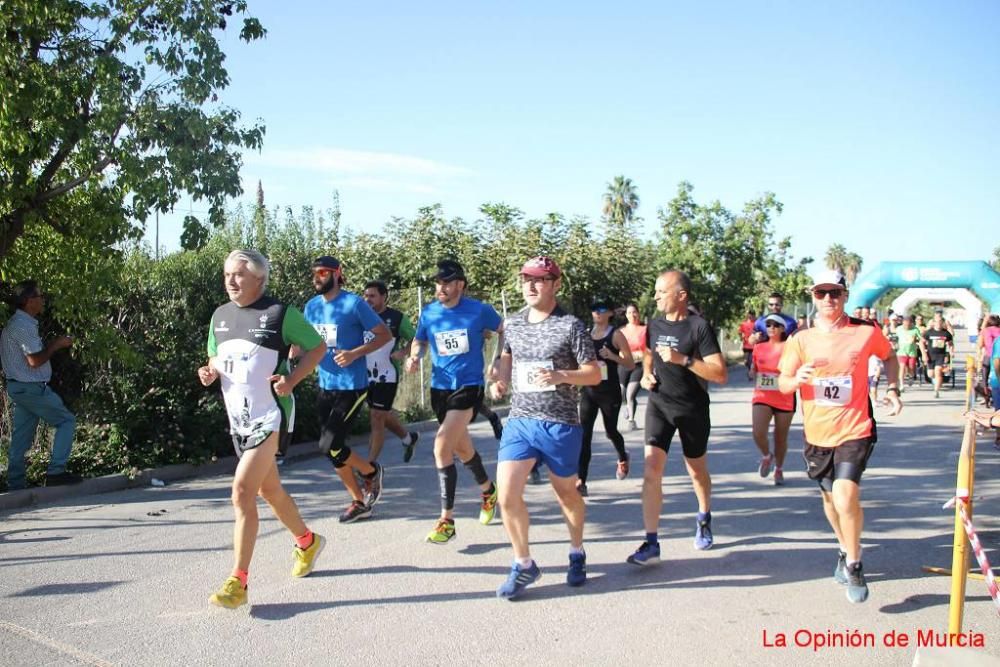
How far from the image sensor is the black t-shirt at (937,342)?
20.1 meters

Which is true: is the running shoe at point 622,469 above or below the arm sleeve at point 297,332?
below

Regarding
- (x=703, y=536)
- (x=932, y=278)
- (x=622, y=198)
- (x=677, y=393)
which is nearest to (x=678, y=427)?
(x=677, y=393)

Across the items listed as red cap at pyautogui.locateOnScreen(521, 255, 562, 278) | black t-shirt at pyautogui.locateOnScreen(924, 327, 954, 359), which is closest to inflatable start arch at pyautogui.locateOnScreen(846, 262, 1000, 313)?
black t-shirt at pyautogui.locateOnScreen(924, 327, 954, 359)

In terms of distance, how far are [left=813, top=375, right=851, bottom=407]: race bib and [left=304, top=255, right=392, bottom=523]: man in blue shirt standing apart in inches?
124

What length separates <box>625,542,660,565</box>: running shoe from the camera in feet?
17.8

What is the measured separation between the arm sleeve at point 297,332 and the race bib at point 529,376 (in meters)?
1.16

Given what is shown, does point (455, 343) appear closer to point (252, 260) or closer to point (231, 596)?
point (252, 260)

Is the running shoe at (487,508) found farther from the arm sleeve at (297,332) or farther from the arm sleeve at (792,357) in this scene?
the arm sleeve at (792,357)

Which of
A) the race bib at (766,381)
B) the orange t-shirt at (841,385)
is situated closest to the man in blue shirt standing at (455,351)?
the orange t-shirt at (841,385)

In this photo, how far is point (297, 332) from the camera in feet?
16.2

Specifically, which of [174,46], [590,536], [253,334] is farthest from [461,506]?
[174,46]

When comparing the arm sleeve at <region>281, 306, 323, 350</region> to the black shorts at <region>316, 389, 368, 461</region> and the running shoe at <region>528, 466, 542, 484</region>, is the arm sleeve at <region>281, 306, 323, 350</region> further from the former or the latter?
the running shoe at <region>528, 466, 542, 484</region>

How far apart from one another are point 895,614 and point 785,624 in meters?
0.63

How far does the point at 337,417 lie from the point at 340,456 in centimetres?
30
